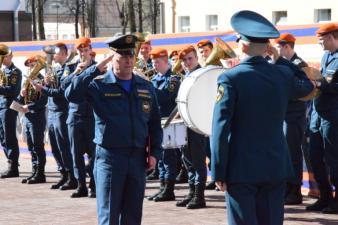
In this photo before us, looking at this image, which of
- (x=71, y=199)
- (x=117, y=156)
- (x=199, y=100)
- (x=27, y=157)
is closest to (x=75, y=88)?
(x=117, y=156)

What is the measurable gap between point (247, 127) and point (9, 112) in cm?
934

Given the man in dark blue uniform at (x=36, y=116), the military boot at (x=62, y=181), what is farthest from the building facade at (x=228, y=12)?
the military boot at (x=62, y=181)

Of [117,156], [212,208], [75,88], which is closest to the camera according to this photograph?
[117,156]

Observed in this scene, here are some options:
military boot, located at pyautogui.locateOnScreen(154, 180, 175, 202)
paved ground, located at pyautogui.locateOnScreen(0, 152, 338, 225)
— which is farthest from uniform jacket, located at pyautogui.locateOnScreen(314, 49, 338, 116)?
military boot, located at pyautogui.locateOnScreen(154, 180, 175, 202)

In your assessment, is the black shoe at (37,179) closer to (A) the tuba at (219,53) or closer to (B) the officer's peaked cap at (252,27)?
(A) the tuba at (219,53)

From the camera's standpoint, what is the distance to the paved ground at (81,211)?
1068cm

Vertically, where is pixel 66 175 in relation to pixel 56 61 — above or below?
below

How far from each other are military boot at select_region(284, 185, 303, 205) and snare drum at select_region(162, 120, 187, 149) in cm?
148

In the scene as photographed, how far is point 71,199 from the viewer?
41.7 ft

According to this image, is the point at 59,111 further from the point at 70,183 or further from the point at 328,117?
the point at 328,117

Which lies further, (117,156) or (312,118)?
(312,118)

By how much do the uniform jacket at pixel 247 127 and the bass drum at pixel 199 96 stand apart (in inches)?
145

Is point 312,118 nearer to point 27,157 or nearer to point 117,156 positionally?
point 117,156

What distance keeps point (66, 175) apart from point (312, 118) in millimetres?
4327
